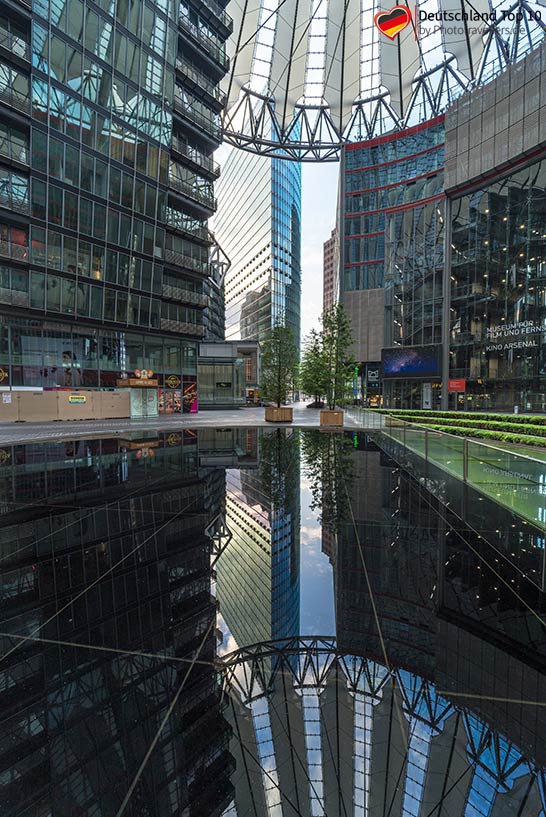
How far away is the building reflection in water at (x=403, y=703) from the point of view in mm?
2229

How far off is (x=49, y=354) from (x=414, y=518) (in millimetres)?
34586

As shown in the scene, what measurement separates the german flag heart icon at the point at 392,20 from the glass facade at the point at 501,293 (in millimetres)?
18361

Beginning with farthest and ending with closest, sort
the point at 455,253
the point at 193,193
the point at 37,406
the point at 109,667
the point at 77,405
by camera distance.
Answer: the point at 455,253, the point at 193,193, the point at 77,405, the point at 37,406, the point at 109,667

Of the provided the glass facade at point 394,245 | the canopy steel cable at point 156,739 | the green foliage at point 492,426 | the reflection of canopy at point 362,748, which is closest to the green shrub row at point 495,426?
the green foliage at point 492,426

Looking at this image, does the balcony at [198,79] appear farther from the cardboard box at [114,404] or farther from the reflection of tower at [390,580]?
the reflection of tower at [390,580]

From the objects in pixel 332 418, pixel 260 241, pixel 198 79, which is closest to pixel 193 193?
pixel 198 79

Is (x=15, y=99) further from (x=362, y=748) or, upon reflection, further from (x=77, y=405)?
(x=362, y=748)

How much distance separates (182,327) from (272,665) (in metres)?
40.8

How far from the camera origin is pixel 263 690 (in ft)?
9.74

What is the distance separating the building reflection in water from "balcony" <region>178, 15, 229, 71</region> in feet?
170

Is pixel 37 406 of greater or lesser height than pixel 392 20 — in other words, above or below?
below

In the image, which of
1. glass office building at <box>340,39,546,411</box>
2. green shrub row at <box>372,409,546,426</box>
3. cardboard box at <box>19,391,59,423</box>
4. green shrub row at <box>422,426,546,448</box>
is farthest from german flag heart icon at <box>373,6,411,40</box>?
cardboard box at <box>19,391,59,423</box>

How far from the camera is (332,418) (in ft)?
81.3

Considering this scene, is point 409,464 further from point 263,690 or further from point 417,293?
point 417,293
